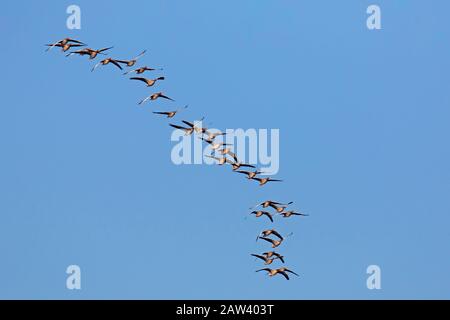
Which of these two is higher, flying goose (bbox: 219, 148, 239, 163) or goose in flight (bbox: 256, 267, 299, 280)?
flying goose (bbox: 219, 148, 239, 163)

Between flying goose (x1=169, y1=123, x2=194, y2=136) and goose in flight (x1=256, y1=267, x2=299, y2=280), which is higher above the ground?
flying goose (x1=169, y1=123, x2=194, y2=136)

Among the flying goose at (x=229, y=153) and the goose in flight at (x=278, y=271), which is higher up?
the flying goose at (x=229, y=153)

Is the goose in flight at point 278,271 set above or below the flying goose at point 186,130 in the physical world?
below
